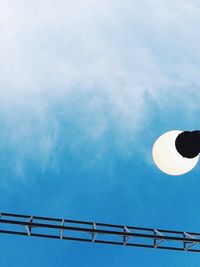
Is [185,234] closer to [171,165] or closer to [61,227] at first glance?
[61,227]

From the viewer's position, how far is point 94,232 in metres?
7.88

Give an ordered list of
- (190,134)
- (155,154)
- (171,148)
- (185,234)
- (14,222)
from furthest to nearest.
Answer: (185,234)
(14,222)
(155,154)
(171,148)
(190,134)

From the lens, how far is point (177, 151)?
2.30 m

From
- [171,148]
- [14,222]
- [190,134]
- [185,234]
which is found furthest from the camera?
[185,234]

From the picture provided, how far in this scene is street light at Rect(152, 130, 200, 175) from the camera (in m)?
2.19

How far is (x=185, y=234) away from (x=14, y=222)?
5.22 m

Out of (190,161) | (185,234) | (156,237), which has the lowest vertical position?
(190,161)

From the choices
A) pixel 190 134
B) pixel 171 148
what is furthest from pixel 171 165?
pixel 190 134

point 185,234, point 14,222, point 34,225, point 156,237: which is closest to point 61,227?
point 34,225

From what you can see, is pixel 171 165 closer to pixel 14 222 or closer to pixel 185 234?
pixel 14 222

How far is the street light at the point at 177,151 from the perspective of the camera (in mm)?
2186

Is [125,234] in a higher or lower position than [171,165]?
higher

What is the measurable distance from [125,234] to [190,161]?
6276 mm

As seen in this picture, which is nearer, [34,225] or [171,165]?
[171,165]
